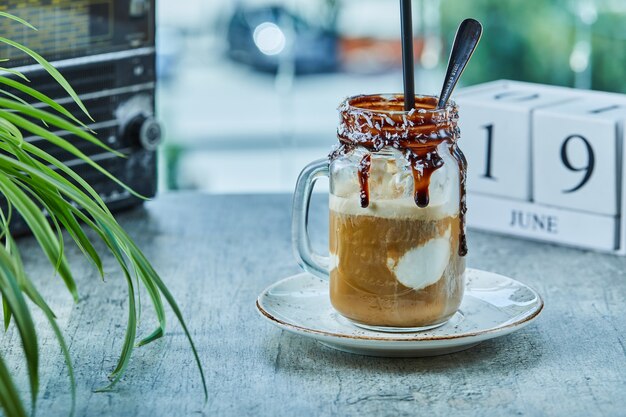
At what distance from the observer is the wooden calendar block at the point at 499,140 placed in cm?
123

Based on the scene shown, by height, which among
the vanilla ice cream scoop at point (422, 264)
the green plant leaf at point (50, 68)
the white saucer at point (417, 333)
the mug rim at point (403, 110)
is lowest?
the white saucer at point (417, 333)

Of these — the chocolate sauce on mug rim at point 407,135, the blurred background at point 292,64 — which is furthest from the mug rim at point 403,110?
the blurred background at point 292,64

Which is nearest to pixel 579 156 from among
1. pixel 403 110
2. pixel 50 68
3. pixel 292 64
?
pixel 403 110

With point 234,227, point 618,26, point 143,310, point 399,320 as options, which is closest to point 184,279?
point 143,310

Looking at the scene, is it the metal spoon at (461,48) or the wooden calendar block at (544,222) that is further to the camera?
the wooden calendar block at (544,222)

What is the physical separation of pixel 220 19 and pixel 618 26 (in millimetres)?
1100

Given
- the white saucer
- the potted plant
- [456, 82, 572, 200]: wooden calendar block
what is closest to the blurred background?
[456, 82, 572, 200]: wooden calendar block

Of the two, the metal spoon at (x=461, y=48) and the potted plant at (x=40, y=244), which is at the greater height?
the metal spoon at (x=461, y=48)

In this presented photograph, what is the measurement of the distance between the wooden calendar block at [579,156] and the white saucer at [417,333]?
0.26m

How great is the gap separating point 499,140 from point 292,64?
1.77 meters

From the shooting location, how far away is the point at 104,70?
1.30 meters

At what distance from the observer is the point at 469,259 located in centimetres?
117

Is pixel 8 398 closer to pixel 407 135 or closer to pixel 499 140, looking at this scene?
pixel 407 135

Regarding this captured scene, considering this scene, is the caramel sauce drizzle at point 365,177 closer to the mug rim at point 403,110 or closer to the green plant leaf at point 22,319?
the mug rim at point 403,110
